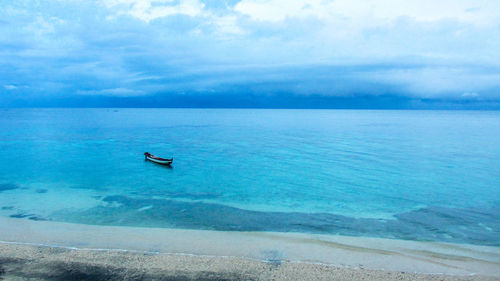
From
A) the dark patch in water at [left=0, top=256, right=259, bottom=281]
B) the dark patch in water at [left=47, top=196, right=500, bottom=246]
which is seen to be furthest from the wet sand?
the dark patch in water at [left=47, top=196, right=500, bottom=246]

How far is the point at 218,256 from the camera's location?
13641 mm

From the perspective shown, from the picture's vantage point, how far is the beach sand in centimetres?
1188

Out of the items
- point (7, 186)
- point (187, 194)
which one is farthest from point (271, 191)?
point (7, 186)

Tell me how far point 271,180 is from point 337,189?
6803 mm

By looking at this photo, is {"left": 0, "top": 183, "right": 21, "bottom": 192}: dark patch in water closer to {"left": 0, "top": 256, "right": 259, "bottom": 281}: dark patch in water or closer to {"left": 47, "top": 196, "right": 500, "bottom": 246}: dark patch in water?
{"left": 47, "top": 196, "right": 500, "bottom": 246}: dark patch in water

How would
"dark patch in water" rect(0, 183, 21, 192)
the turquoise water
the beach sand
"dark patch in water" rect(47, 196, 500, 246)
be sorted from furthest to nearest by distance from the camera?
1. "dark patch in water" rect(0, 183, 21, 192)
2. the turquoise water
3. "dark patch in water" rect(47, 196, 500, 246)
4. the beach sand

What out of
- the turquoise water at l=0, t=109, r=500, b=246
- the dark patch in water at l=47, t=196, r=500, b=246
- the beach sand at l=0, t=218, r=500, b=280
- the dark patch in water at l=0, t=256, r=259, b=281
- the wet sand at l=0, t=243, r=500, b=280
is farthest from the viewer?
the turquoise water at l=0, t=109, r=500, b=246

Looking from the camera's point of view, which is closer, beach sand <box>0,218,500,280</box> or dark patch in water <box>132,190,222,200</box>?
beach sand <box>0,218,500,280</box>

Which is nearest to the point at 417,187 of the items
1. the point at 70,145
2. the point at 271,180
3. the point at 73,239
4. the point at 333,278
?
the point at 271,180

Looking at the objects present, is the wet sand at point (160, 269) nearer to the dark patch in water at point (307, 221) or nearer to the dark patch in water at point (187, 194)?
the dark patch in water at point (307, 221)

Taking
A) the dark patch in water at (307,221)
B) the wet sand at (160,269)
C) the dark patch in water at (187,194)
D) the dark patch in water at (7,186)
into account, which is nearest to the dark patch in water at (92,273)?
the wet sand at (160,269)

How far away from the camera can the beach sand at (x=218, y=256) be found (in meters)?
11.9


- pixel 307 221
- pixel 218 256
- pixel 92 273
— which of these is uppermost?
pixel 92 273

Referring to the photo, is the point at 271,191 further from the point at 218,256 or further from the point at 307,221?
the point at 218,256
